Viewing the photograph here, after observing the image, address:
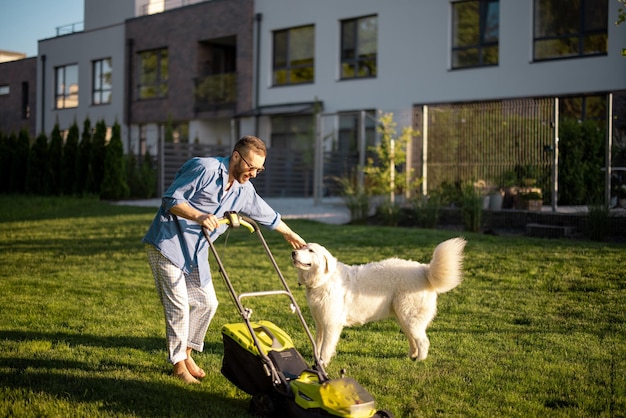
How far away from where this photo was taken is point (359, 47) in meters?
24.4

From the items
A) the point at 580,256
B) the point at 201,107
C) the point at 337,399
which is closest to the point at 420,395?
the point at 337,399

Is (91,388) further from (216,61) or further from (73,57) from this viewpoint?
(73,57)

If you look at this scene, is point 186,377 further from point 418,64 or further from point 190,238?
point 418,64

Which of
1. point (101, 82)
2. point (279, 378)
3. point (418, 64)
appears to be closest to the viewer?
point (279, 378)

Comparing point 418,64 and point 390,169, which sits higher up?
point 418,64

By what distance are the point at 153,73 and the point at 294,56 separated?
7.93 meters

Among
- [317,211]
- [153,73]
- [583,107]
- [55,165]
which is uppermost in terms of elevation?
[153,73]

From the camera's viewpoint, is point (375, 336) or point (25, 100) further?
point (25, 100)

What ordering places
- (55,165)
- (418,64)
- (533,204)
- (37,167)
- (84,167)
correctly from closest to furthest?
(533,204) → (418,64) → (84,167) → (55,165) → (37,167)

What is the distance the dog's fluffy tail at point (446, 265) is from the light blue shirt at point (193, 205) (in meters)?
1.64

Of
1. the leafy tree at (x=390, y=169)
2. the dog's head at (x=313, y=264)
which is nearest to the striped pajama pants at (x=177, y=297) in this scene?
the dog's head at (x=313, y=264)

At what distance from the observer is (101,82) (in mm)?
33344

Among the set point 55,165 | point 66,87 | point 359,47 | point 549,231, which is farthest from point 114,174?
point 549,231

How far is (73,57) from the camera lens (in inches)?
1355
